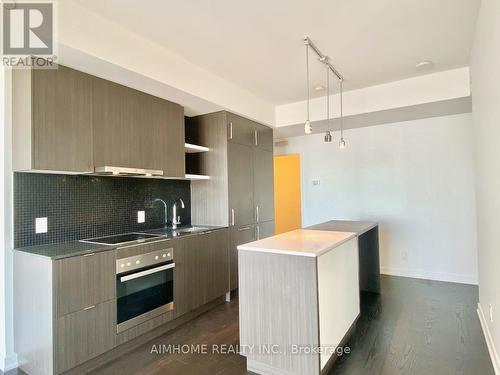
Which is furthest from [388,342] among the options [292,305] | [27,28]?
[27,28]

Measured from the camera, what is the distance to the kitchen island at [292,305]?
1.88 meters

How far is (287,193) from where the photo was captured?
6.81m

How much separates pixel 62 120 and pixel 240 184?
210cm

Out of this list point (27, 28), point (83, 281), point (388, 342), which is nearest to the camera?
point (27, 28)

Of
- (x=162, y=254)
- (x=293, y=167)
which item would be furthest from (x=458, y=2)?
(x=293, y=167)

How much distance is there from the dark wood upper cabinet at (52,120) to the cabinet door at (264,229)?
238 centimetres

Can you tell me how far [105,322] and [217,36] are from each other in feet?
8.28

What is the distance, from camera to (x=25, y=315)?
2113 mm

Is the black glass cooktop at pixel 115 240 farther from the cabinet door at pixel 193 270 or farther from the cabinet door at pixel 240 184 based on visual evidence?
the cabinet door at pixel 240 184

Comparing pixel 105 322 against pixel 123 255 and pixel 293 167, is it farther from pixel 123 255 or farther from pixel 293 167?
pixel 293 167

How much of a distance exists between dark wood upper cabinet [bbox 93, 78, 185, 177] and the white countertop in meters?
1.39

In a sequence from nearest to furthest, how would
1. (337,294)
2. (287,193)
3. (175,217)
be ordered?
(337,294)
(175,217)
(287,193)

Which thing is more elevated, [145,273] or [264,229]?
[264,229]

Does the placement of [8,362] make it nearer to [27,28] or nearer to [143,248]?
[143,248]
